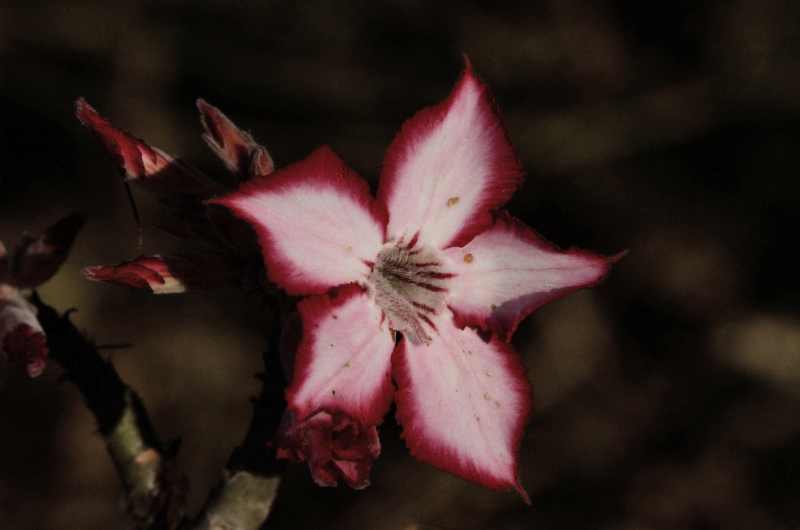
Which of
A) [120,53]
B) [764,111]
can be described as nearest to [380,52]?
[120,53]

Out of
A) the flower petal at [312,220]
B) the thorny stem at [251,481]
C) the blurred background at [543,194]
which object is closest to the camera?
the flower petal at [312,220]

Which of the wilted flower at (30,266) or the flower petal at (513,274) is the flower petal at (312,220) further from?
the wilted flower at (30,266)

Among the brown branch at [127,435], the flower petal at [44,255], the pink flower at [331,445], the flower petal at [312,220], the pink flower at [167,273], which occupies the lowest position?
the brown branch at [127,435]

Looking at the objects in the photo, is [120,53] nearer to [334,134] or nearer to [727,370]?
[334,134]

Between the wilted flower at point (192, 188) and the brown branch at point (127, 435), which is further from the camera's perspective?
the brown branch at point (127, 435)

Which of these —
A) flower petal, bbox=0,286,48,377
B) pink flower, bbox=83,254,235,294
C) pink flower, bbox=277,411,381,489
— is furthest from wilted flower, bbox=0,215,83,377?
pink flower, bbox=277,411,381,489

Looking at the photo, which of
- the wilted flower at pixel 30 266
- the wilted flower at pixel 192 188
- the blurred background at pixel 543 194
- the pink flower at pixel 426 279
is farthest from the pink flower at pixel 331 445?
the blurred background at pixel 543 194
